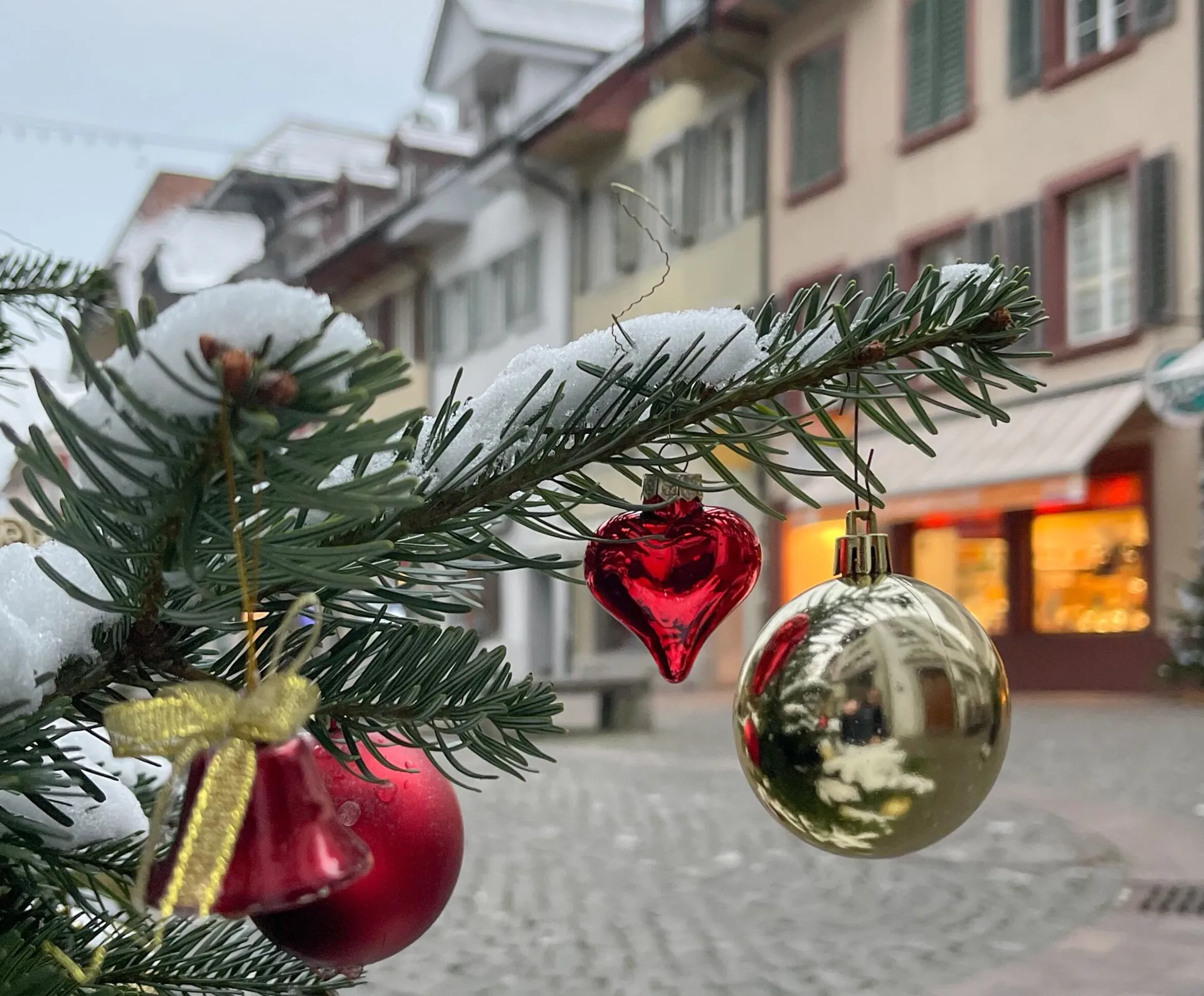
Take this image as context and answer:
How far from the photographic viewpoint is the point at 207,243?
1018 inches

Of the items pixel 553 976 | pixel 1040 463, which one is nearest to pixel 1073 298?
pixel 1040 463

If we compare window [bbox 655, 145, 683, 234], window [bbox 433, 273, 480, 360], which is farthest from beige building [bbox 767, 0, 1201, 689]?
window [bbox 433, 273, 480, 360]

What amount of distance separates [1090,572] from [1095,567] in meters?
0.07

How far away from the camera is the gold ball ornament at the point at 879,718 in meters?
0.81

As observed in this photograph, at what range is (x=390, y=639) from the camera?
64 cm

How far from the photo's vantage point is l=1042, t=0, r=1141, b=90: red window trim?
11.0 m

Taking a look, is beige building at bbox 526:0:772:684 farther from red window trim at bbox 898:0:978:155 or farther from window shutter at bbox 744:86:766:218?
red window trim at bbox 898:0:978:155

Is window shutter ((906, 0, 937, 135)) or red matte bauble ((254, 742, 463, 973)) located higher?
window shutter ((906, 0, 937, 135))

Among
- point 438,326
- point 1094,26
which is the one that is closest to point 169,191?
point 438,326

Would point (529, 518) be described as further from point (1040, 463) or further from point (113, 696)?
point (1040, 463)

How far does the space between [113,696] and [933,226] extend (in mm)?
12644

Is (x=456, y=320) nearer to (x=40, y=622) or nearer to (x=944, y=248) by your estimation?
(x=944, y=248)

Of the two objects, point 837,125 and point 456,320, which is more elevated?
point 837,125

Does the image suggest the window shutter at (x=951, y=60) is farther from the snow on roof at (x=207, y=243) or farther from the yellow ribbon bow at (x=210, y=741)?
the snow on roof at (x=207, y=243)
